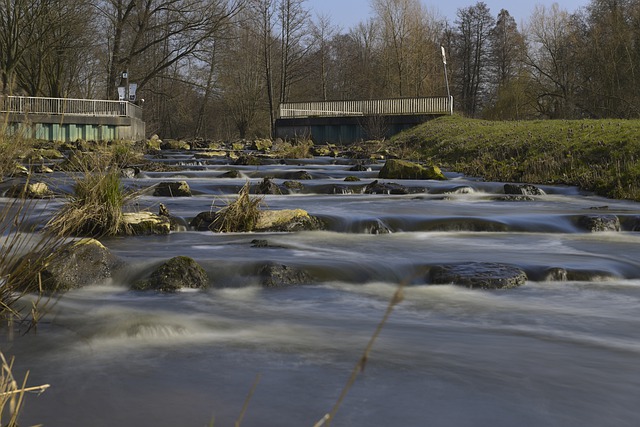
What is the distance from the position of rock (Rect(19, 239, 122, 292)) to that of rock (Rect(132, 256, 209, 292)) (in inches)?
13.9

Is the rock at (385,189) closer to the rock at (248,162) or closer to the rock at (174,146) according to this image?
the rock at (248,162)

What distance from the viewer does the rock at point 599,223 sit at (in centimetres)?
951

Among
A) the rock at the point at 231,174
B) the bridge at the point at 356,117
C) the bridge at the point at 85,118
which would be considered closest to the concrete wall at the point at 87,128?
the bridge at the point at 85,118

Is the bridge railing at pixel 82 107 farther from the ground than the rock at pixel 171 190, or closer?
farther from the ground

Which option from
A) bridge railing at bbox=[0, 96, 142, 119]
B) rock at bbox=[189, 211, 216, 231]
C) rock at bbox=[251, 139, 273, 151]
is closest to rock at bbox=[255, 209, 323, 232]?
rock at bbox=[189, 211, 216, 231]

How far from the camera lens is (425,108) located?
3841 cm

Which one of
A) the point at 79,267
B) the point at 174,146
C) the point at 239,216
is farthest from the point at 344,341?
the point at 174,146

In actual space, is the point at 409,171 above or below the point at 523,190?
above

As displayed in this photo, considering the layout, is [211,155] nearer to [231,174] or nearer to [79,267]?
[231,174]

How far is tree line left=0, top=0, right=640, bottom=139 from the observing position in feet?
117

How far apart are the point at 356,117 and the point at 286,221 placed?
28.9 m

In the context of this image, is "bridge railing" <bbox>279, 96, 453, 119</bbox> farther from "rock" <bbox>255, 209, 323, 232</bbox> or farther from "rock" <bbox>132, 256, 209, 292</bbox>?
"rock" <bbox>132, 256, 209, 292</bbox>

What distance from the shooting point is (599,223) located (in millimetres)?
9539

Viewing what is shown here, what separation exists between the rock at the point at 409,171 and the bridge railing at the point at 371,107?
19791 millimetres
